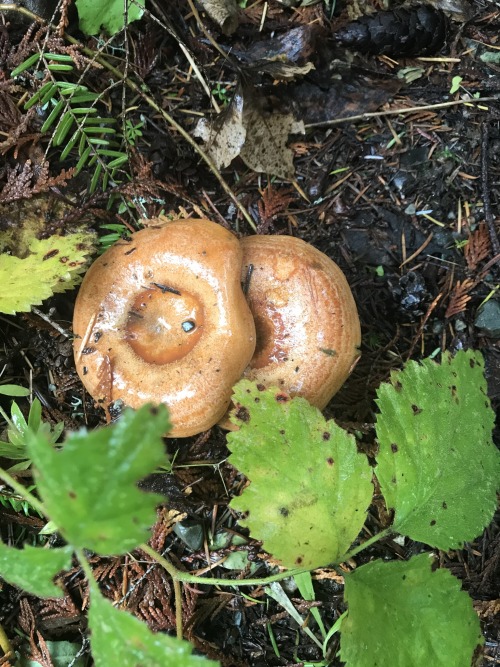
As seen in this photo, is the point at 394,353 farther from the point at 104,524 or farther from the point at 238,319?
the point at 104,524

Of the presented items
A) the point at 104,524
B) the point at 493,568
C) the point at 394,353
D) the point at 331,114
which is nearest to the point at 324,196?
the point at 331,114

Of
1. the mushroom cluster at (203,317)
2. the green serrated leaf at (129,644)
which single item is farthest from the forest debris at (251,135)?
the green serrated leaf at (129,644)

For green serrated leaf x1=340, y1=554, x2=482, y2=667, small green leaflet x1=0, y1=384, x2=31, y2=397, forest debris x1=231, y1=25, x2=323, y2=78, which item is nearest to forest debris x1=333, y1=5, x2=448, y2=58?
forest debris x1=231, y1=25, x2=323, y2=78

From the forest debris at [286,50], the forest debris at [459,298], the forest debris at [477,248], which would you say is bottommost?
the forest debris at [459,298]

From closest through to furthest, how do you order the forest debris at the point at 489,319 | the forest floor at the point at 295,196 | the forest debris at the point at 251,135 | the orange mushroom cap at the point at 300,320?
the orange mushroom cap at the point at 300,320 → the forest floor at the point at 295,196 → the forest debris at the point at 489,319 → the forest debris at the point at 251,135

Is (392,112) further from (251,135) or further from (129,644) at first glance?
(129,644)

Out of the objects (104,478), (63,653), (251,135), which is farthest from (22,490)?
(251,135)

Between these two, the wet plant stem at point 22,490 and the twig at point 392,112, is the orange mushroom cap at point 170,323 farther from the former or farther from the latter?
the twig at point 392,112
